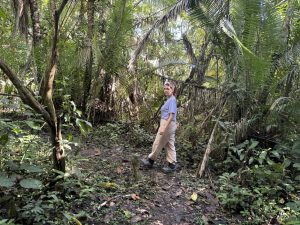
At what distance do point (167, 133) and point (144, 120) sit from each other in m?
2.30

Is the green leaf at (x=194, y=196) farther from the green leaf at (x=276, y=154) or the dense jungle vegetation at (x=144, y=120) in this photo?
the green leaf at (x=276, y=154)

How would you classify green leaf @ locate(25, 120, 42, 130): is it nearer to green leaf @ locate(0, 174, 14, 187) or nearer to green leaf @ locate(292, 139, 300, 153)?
green leaf @ locate(0, 174, 14, 187)

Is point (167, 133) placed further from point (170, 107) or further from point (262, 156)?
point (262, 156)

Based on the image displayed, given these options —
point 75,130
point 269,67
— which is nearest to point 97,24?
point 75,130

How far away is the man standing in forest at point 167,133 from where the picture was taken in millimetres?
5438

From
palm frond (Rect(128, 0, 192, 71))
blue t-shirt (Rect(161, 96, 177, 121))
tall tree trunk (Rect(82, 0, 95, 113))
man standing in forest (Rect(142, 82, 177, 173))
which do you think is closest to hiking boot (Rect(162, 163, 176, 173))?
man standing in forest (Rect(142, 82, 177, 173))

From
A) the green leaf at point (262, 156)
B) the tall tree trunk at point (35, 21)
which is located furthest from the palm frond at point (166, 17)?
the green leaf at point (262, 156)

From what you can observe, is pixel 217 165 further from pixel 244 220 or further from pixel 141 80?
pixel 141 80

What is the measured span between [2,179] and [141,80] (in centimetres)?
542

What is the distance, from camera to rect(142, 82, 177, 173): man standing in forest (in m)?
5.44

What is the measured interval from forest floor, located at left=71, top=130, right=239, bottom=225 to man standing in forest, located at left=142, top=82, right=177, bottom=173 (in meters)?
0.16

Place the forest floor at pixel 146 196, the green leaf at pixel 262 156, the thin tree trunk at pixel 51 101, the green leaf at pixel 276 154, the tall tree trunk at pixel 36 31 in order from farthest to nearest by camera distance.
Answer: the tall tree trunk at pixel 36 31
the green leaf at pixel 276 154
the green leaf at pixel 262 156
the forest floor at pixel 146 196
the thin tree trunk at pixel 51 101

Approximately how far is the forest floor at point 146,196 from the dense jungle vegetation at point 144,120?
22 millimetres

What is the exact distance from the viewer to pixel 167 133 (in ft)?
18.2
